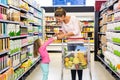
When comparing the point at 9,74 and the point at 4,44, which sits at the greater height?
the point at 4,44

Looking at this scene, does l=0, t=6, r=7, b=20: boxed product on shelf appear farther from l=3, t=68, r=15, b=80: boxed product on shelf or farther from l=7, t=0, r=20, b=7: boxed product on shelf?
l=3, t=68, r=15, b=80: boxed product on shelf

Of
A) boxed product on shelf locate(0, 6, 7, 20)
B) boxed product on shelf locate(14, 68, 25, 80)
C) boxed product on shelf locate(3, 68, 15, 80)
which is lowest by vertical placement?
boxed product on shelf locate(14, 68, 25, 80)

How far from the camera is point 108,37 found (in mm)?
7684

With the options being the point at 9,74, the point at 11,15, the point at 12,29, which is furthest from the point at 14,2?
the point at 9,74

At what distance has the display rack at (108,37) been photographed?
638cm

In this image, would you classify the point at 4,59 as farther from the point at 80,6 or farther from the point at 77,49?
the point at 80,6

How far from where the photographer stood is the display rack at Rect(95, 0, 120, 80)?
6379 mm

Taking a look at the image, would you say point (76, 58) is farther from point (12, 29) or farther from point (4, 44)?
point (12, 29)

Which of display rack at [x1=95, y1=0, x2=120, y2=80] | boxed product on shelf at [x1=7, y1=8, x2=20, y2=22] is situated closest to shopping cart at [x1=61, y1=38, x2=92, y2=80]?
boxed product on shelf at [x1=7, y1=8, x2=20, y2=22]

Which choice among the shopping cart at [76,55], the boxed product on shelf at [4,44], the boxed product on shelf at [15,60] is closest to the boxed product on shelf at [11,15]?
the boxed product on shelf at [4,44]

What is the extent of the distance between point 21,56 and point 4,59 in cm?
162

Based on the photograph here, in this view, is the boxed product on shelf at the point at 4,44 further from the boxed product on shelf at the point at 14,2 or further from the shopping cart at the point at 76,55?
the shopping cart at the point at 76,55

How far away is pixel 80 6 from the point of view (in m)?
13.7

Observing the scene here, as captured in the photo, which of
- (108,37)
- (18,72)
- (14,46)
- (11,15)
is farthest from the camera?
(108,37)
